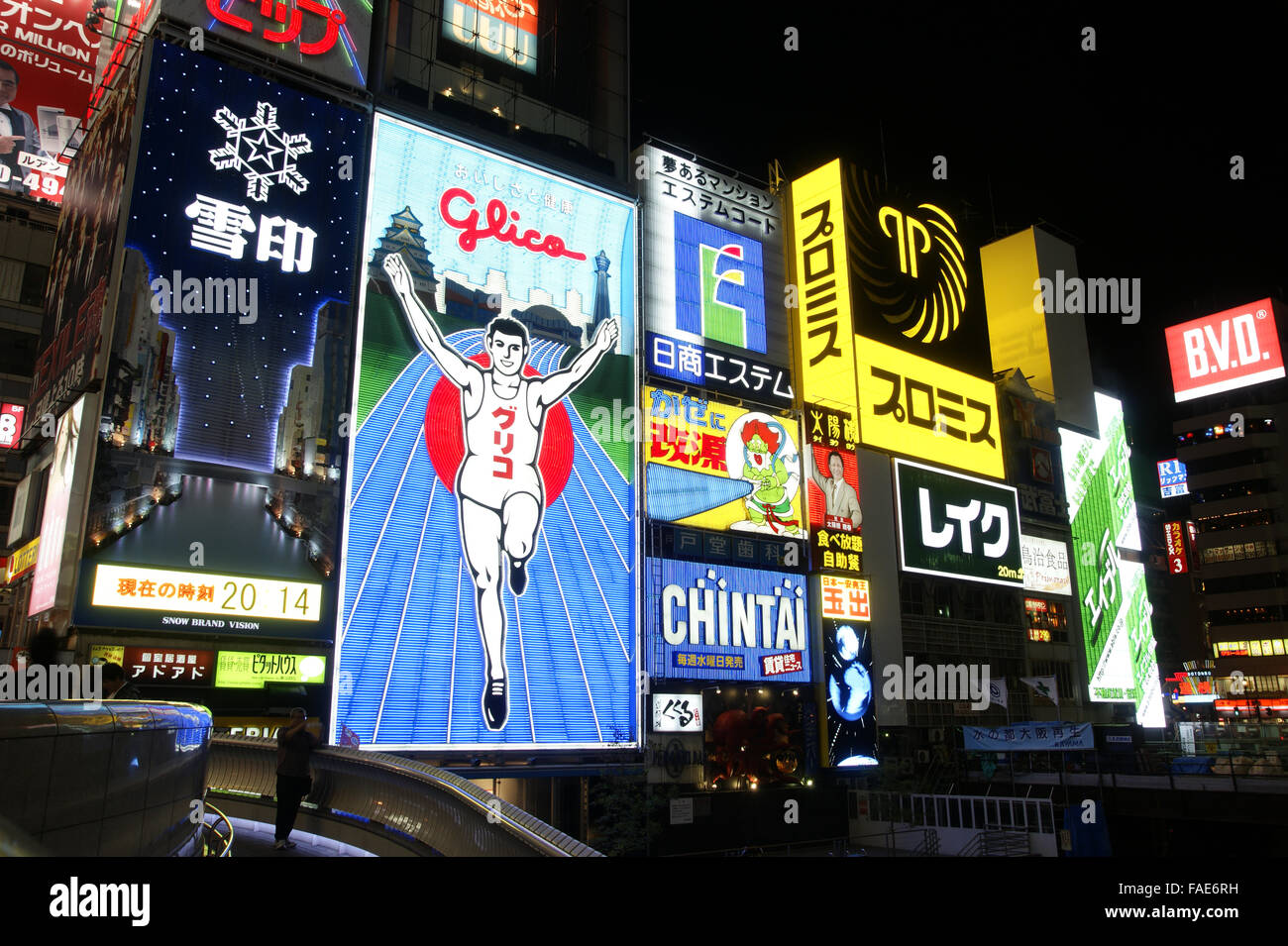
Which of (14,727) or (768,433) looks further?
(768,433)

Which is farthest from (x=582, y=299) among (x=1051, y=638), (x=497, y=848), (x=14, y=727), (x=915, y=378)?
(x=1051, y=638)

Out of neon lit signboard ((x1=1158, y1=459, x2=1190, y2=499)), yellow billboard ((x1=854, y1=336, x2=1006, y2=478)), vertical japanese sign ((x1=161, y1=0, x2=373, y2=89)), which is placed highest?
neon lit signboard ((x1=1158, y1=459, x2=1190, y2=499))

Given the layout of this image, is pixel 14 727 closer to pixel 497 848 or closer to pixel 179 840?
pixel 179 840

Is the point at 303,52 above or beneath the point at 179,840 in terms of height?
above

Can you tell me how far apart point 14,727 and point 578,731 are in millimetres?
19025

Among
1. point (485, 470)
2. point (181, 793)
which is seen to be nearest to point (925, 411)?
point (485, 470)

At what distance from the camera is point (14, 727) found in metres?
4.41

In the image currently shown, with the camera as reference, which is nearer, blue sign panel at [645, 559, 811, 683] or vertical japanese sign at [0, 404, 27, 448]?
blue sign panel at [645, 559, 811, 683]

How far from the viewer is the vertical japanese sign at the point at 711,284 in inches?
1104

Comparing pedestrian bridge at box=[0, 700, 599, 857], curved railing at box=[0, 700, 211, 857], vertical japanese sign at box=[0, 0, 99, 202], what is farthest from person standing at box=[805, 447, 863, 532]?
vertical japanese sign at box=[0, 0, 99, 202]

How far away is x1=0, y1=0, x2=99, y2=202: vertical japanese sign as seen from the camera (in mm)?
31859

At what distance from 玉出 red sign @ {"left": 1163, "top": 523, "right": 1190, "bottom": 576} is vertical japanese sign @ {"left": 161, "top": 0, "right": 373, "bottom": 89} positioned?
78985mm

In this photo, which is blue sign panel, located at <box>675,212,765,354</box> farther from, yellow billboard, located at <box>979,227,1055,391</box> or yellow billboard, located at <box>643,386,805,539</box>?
yellow billboard, located at <box>979,227,1055,391</box>
